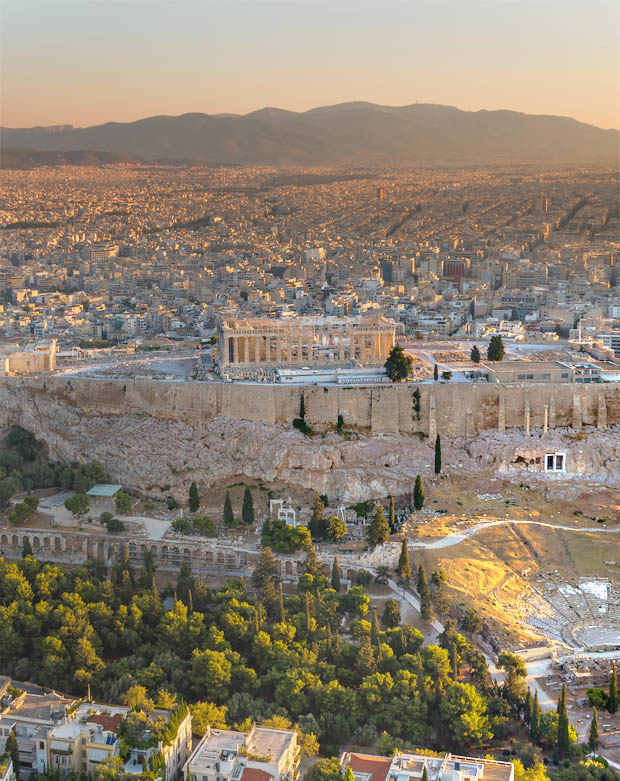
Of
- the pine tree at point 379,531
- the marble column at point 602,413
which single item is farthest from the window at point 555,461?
the pine tree at point 379,531

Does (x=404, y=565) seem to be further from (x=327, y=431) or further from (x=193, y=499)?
(x=327, y=431)

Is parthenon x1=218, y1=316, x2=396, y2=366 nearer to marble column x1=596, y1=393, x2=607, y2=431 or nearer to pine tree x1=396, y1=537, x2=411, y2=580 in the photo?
marble column x1=596, y1=393, x2=607, y2=431

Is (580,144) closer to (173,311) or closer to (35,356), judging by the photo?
(173,311)

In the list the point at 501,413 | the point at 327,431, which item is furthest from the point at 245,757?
the point at 501,413

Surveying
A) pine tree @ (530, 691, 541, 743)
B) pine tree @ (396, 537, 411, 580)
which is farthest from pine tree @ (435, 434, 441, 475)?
pine tree @ (530, 691, 541, 743)

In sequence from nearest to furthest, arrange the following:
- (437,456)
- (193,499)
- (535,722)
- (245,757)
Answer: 1. (245,757)
2. (535,722)
3. (193,499)
4. (437,456)

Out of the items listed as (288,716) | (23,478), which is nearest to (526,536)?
(288,716)
